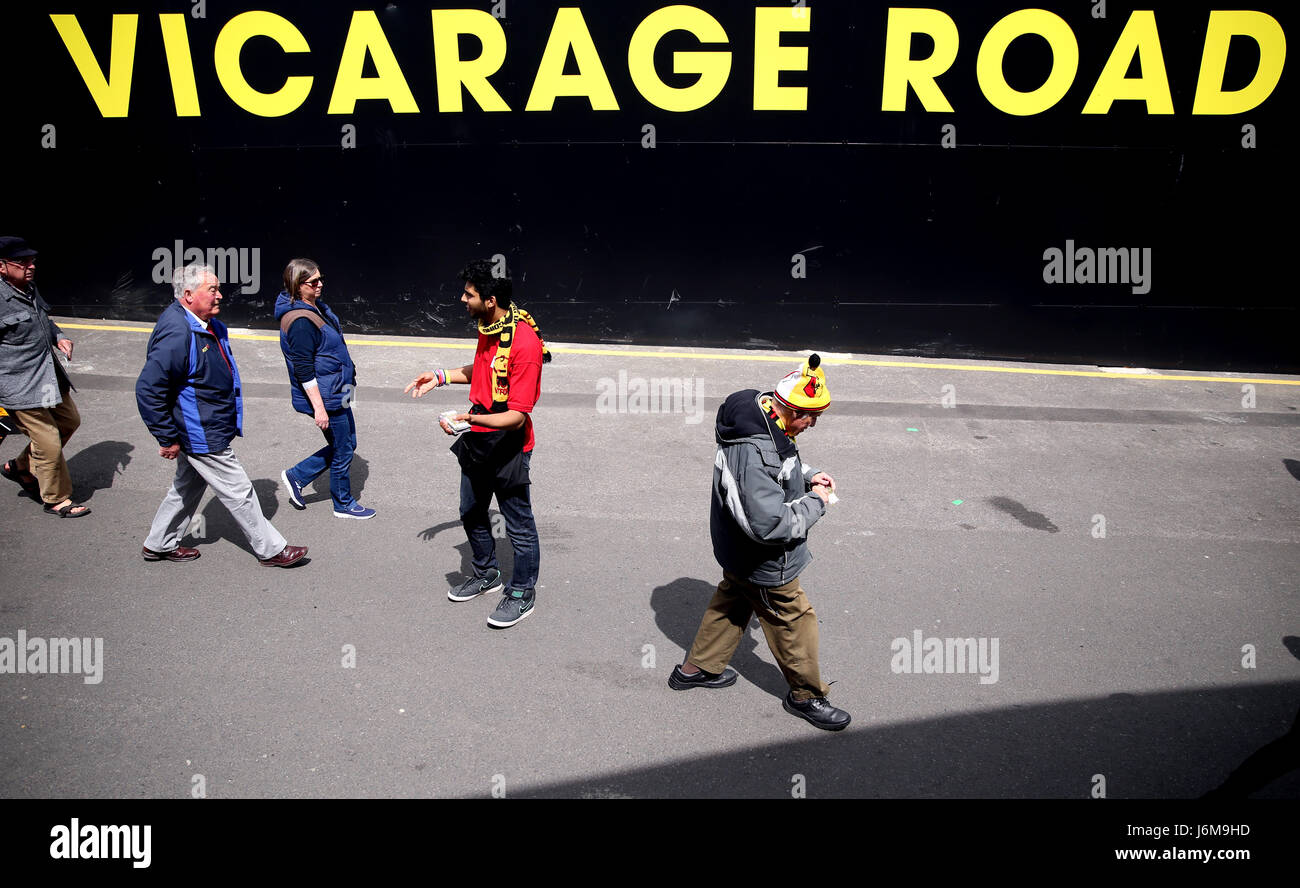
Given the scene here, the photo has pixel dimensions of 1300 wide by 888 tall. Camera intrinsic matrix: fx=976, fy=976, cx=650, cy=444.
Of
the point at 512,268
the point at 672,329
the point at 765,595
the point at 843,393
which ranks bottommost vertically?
the point at 765,595

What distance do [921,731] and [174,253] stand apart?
985 cm

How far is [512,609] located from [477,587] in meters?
0.36

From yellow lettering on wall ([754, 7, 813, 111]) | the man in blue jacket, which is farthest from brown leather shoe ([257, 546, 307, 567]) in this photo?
yellow lettering on wall ([754, 7, 813, 111])

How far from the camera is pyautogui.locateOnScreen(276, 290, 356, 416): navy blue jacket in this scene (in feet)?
20.4

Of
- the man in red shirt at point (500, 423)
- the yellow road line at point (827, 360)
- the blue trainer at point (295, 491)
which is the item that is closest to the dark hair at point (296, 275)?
the blue trainer at point (295, 491)

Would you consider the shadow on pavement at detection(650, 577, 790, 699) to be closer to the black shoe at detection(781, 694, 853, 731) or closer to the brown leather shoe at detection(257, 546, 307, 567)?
the black shoe at detection(781, 694, 853, 731)

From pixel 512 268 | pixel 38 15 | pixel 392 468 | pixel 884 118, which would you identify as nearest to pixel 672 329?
pixel 512 268

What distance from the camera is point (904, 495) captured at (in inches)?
282

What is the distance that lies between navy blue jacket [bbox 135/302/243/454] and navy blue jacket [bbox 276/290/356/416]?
524mm

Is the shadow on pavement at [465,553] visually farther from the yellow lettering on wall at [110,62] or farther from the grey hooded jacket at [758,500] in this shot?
the yellow lettering on wall at [110,62]

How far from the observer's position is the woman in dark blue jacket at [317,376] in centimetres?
621

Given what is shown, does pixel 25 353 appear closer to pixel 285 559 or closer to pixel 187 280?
pixel 187 280

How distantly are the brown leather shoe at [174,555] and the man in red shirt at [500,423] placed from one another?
174 cm
